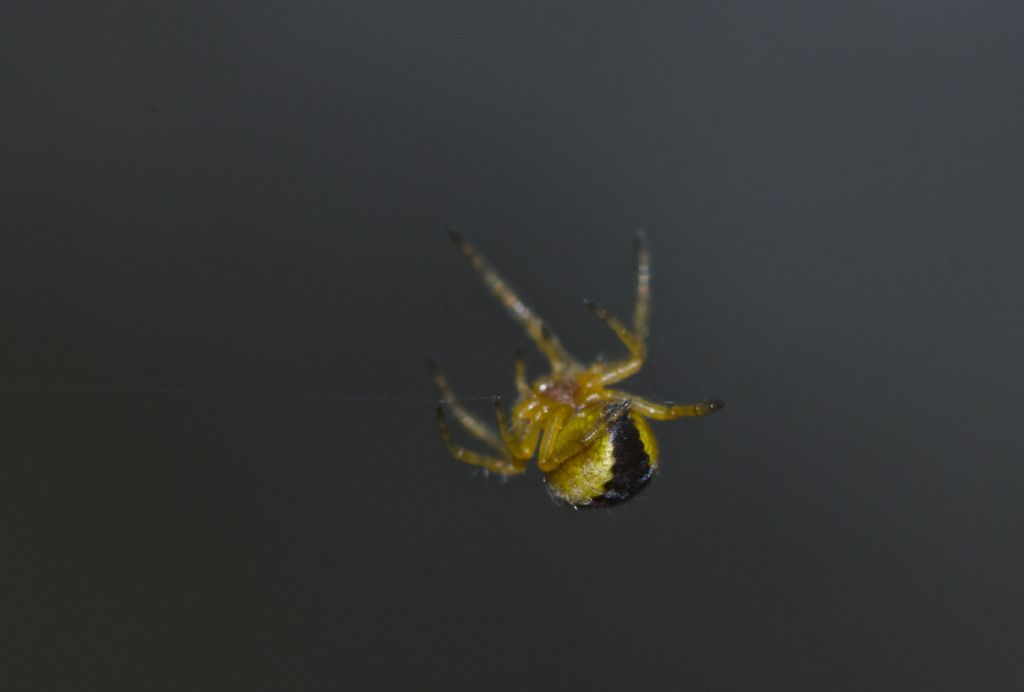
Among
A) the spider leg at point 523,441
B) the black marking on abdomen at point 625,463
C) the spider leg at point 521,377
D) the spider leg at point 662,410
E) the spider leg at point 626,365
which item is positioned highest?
the spider leg at point 521,377

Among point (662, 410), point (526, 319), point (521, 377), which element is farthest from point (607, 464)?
point (526, 319)

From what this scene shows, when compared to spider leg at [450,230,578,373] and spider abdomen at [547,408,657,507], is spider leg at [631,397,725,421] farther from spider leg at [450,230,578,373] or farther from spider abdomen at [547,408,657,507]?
spider leg at [450,230,578,373]

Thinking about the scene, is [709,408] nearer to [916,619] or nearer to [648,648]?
[648,648]

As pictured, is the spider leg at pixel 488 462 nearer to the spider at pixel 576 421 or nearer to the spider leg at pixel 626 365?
the spider at pixel 576 421

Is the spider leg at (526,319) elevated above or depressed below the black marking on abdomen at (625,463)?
above

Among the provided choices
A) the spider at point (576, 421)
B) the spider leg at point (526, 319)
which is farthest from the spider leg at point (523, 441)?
the spider leg at point (526, 319)

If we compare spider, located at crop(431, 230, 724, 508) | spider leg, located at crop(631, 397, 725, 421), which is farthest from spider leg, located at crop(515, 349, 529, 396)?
spider leg, located at crop(631, 397, 725, 421)

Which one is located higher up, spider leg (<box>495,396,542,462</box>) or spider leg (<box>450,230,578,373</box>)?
spider leg (<box>450,230,578,373</box>)

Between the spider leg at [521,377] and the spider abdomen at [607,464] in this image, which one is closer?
the spider abdomen at [607,464]
